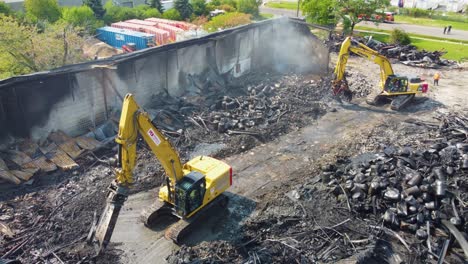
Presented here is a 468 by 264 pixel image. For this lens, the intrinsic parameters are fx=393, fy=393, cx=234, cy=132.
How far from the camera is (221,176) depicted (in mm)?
13609

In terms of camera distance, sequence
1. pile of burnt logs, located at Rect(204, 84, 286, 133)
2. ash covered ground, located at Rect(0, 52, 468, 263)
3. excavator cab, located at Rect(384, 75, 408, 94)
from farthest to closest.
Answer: excavator cab, located at Rect(384, 75, 408, 94) → pile of burnt logs, located at Rect(204, 84, 286, 133) → ash covered ground, located at Rect(0, 52, 468, 263)

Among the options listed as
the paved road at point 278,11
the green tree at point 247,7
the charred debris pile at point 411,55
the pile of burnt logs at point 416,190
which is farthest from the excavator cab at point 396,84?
the paved road at point 278,11

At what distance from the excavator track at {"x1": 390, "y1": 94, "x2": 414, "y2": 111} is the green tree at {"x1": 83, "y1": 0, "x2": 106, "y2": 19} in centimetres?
3282

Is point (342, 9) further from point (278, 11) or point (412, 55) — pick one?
point (278, 11)

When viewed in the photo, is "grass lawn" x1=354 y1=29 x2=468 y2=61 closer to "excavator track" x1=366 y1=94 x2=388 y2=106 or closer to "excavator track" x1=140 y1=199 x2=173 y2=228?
"excavator track" x1=366 y1=94 x2=388 y2=106

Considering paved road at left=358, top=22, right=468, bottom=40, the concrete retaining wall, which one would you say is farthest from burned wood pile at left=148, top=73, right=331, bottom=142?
paved road at left=358, top=22, right=468, bottom=40

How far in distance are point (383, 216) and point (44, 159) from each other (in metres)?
13.7

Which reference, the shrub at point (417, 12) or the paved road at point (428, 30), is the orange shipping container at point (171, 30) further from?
the shrub at point (417, 12)

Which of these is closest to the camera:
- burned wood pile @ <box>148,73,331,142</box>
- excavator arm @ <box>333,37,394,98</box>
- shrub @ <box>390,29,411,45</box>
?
burned wood pile @ <box>148,73,331,142</box>

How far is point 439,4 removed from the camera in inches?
2442

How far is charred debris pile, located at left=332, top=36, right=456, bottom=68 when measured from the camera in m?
32.1

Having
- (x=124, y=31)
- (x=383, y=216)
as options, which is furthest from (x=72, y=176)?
(x=124, y=31)

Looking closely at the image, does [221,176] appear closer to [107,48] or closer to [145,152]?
[145,152]

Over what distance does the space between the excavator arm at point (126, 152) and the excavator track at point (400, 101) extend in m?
16.5
